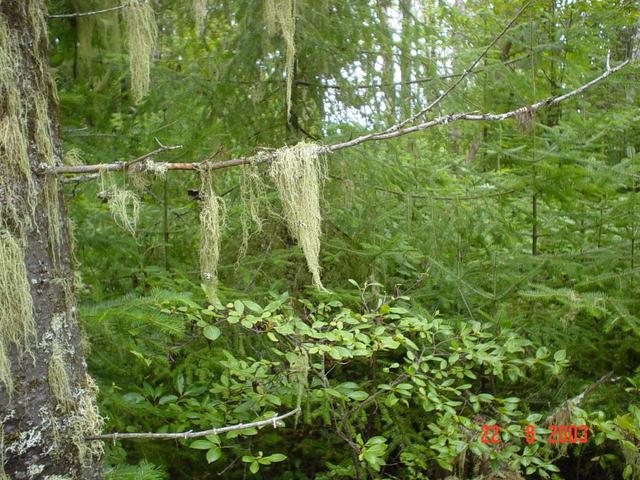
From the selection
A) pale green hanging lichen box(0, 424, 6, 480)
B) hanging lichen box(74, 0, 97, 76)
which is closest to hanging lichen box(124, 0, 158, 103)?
hanging lichen box(74, 0, 97, 76)

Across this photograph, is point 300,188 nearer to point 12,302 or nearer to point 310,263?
point 310,263

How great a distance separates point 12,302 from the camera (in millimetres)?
2320

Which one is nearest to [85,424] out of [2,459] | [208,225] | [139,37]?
[2,459]

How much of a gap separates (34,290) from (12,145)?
1.87 feet

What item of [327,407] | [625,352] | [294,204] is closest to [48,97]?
[294,204]

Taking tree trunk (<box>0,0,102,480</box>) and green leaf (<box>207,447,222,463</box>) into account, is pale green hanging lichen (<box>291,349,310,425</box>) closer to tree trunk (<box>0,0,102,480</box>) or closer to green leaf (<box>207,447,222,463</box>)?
green leaf (<box>207,447,222,463</box>)

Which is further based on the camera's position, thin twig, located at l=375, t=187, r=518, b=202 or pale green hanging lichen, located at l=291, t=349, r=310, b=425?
thin twig, located at l=375, t=187, r=518, b=202

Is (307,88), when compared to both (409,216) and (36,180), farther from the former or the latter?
(36,180)

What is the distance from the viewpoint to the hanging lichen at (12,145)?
2.35 m

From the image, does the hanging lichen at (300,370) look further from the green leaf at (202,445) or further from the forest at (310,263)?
the green leaf at (202,445)

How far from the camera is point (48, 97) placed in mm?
2598
